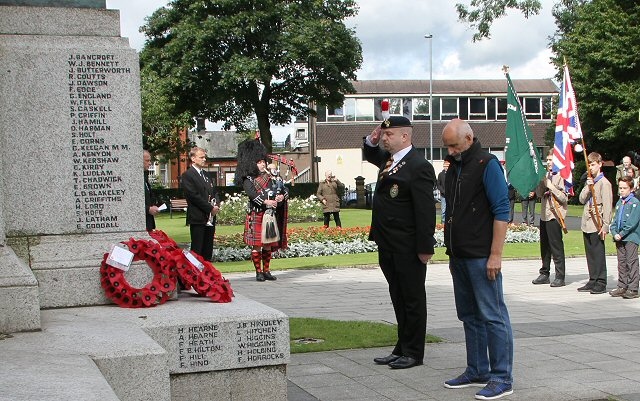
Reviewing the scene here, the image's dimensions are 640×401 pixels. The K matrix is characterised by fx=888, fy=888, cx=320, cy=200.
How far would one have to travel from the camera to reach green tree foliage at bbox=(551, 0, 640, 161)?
44938 millimetres

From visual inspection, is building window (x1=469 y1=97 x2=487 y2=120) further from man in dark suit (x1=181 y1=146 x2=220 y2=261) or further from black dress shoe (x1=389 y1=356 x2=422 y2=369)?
black dress shoe (x1=389 y1=356 x2=422 y2=369)

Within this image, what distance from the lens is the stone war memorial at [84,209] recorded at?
5707mm

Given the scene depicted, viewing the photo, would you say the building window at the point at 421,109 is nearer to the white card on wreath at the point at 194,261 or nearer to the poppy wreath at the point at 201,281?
the white card on wreath at the point at 194,261

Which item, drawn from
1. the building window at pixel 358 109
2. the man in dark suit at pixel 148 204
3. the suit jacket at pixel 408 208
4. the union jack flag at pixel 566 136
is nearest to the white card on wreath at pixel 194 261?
the suit jacket at pixel 408 208

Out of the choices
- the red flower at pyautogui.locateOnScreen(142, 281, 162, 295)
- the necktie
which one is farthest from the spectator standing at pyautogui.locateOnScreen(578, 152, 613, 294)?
the red flower at pyautogui.locateOnScreen(142, 281, 162, 295)

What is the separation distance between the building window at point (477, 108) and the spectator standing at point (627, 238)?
210 feet

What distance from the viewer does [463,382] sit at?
6844mm

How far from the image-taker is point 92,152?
679 cm

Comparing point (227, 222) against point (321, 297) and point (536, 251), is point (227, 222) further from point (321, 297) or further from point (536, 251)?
point (321, 297)

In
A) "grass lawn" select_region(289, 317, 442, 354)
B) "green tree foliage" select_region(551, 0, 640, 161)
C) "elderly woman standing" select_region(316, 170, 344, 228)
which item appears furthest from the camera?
"green tree foliage" select_region(551, 0, 640, 161)

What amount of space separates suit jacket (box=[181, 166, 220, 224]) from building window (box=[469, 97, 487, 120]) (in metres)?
64.7

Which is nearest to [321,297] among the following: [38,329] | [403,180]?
[403,180]

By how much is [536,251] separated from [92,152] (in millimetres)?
15370

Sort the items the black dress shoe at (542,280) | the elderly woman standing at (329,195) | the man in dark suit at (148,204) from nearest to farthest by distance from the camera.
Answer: the man in dark suit at (148,204) → the black dress shoe at (542,280) → the elderly woman standing at (329,195)
